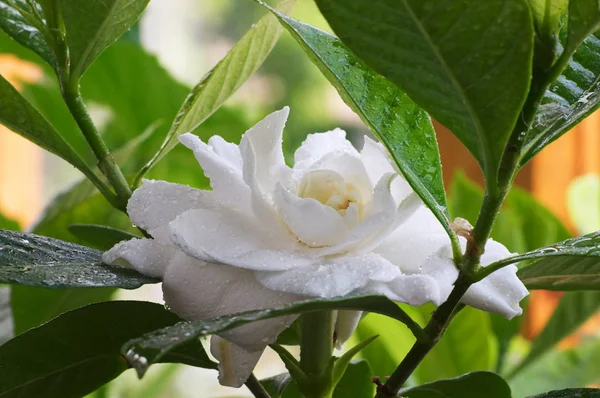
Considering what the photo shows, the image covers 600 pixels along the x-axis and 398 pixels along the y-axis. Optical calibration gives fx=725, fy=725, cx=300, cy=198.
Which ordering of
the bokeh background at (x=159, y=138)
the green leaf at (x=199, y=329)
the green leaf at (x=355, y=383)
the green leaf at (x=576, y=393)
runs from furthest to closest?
the bokeh background at (x=159, y=138), the green leaf at (x=355, y=383), the green leaf at (x=576, y=393), the green leaf at (x=199, y=329)

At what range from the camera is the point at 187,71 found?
160 inches

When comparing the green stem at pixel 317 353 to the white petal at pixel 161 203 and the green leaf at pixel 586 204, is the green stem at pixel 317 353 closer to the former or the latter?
the white petal at pixel 161 203

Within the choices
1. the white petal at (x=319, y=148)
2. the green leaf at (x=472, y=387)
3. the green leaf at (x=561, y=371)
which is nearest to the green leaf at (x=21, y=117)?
the white petal at (x=319, y=148)

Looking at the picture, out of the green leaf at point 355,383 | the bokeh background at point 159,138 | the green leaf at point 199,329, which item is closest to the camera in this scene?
the green leaf at point 199,329

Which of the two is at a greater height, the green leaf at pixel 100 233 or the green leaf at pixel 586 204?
the green leaf at pixel 100 233

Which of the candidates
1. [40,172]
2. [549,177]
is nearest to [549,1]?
[549,177]

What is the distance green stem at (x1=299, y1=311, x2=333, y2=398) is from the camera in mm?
351

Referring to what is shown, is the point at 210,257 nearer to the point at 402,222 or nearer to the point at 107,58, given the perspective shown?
the point at 402,222

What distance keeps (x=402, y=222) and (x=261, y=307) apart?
7 centimetres

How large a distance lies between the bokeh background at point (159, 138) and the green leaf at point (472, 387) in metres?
0.26

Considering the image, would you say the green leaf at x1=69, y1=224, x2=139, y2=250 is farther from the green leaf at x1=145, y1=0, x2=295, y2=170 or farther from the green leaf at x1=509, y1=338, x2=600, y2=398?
the green leaf at x1=509, y1=338, x2=600, y2=398

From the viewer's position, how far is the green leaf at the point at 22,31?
39 centimetres

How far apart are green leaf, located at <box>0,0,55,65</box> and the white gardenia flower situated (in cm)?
11

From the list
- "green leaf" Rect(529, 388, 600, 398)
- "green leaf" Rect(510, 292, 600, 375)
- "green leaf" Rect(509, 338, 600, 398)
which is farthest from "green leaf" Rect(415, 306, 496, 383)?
"green leaf" Rect(529, 388, 600, 398)
